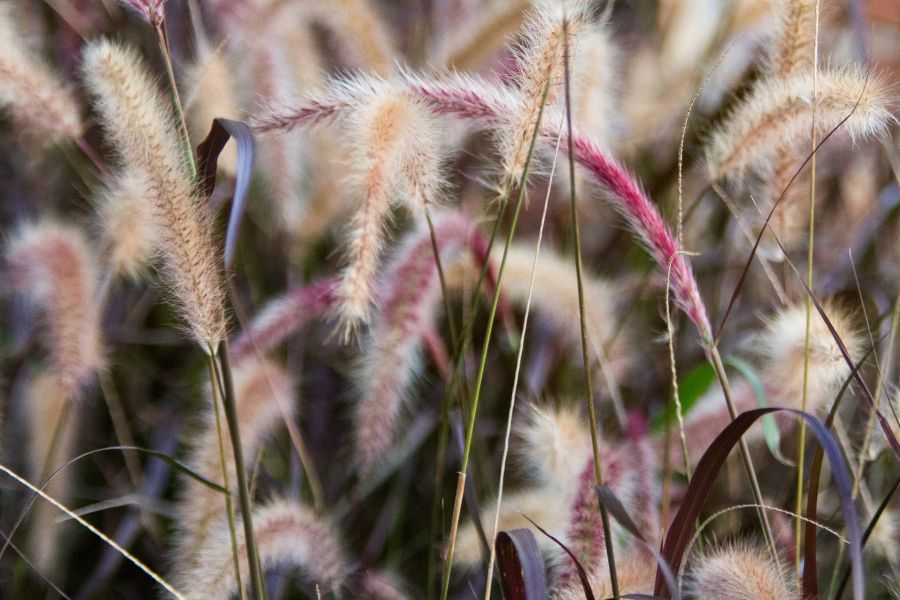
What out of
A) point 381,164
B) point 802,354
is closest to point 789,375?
point 802,354

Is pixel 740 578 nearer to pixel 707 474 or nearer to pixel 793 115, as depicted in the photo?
pixel 707 474

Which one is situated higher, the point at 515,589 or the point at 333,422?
the point at 333,422

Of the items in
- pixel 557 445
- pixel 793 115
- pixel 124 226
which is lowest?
pixel 557 445

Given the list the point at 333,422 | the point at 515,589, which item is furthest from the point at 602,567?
the point at 333,422

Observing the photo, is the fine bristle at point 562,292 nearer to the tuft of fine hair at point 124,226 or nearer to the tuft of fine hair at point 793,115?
the tuft of fine hair at point 793,115

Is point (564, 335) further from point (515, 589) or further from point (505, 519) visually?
point (515, 589)

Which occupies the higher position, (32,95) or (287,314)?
(32,95)

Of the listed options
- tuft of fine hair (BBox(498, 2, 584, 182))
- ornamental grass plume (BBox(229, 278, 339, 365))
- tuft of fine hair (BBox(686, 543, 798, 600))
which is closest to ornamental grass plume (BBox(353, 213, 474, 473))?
ornamental grass plume (BBox(229, 278, 339, 365))
